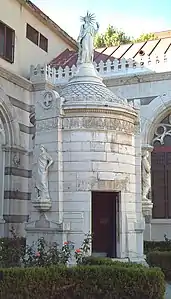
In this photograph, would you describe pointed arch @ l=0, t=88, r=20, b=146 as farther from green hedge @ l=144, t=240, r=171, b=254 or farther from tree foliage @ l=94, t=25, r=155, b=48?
tree foliage @ l=94, t=25, r=155, b=48

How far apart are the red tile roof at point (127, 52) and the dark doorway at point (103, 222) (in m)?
10.9

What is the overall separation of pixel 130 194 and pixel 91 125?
220 cm

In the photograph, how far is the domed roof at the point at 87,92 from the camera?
1222 centimetres

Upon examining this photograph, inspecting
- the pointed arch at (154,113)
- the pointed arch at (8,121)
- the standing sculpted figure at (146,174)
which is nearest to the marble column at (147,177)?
the standing sculpted figure at (146,174)

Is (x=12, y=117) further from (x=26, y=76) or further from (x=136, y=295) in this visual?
(x=136, y=295)

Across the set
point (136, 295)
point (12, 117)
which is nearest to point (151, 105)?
point (12, 117)

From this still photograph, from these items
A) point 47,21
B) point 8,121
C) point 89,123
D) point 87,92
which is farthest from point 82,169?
point 47,21

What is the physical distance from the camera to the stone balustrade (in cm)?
2070

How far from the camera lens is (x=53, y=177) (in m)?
12.0

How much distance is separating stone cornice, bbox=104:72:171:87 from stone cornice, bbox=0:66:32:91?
Result: 12.5 ft

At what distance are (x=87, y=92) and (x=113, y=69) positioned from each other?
9298mm

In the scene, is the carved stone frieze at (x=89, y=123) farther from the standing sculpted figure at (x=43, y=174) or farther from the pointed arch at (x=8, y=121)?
the pointed arch at (x=8, y=121)

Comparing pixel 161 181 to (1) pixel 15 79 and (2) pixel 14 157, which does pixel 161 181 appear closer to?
(2) pixel 14 157

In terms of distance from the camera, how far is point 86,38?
13688 mm
